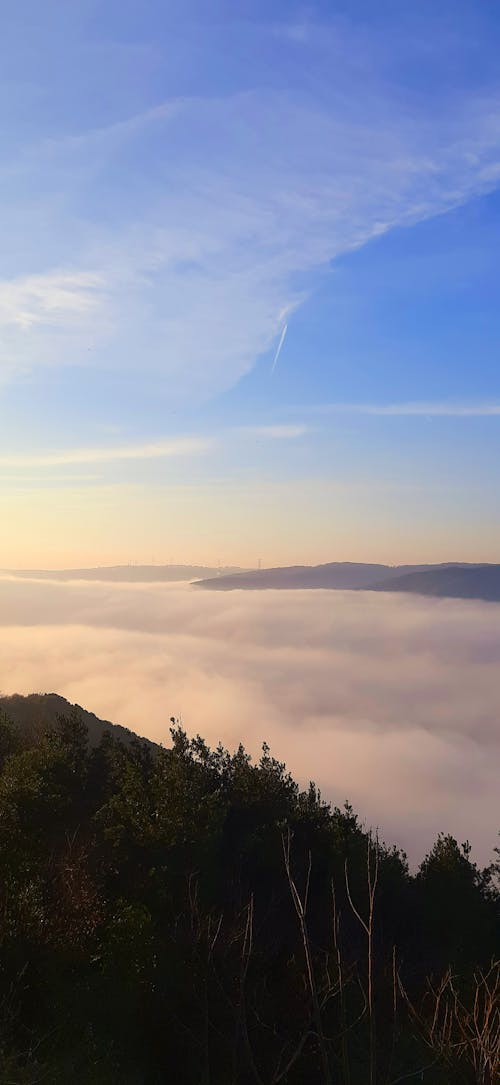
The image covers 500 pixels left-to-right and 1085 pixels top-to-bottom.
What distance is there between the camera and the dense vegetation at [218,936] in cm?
1577

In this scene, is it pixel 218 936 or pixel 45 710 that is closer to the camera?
pixel 218 936

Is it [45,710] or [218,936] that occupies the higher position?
[218,936]

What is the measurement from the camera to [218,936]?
22.6m

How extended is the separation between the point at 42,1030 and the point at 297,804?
101 feet

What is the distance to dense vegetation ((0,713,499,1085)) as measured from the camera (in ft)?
51.7

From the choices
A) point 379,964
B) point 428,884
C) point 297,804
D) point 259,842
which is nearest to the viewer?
point 379,964

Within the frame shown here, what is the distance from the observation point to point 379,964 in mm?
28891

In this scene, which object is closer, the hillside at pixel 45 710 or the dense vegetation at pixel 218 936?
the dense vegetation at pixel 218 936

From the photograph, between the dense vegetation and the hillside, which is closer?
the dense vegetation

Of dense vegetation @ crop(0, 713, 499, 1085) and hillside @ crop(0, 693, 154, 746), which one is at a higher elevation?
dense vegetation @ crop(0, 713, 499, 1085)

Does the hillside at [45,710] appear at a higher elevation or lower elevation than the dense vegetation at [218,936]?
lower

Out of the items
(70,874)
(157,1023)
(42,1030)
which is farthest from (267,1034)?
(70,874)

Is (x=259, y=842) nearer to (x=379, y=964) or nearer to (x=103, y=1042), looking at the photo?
(x=379, y=964)

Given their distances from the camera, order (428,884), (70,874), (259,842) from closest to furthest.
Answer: (70,874), (259,842), (428,884)
